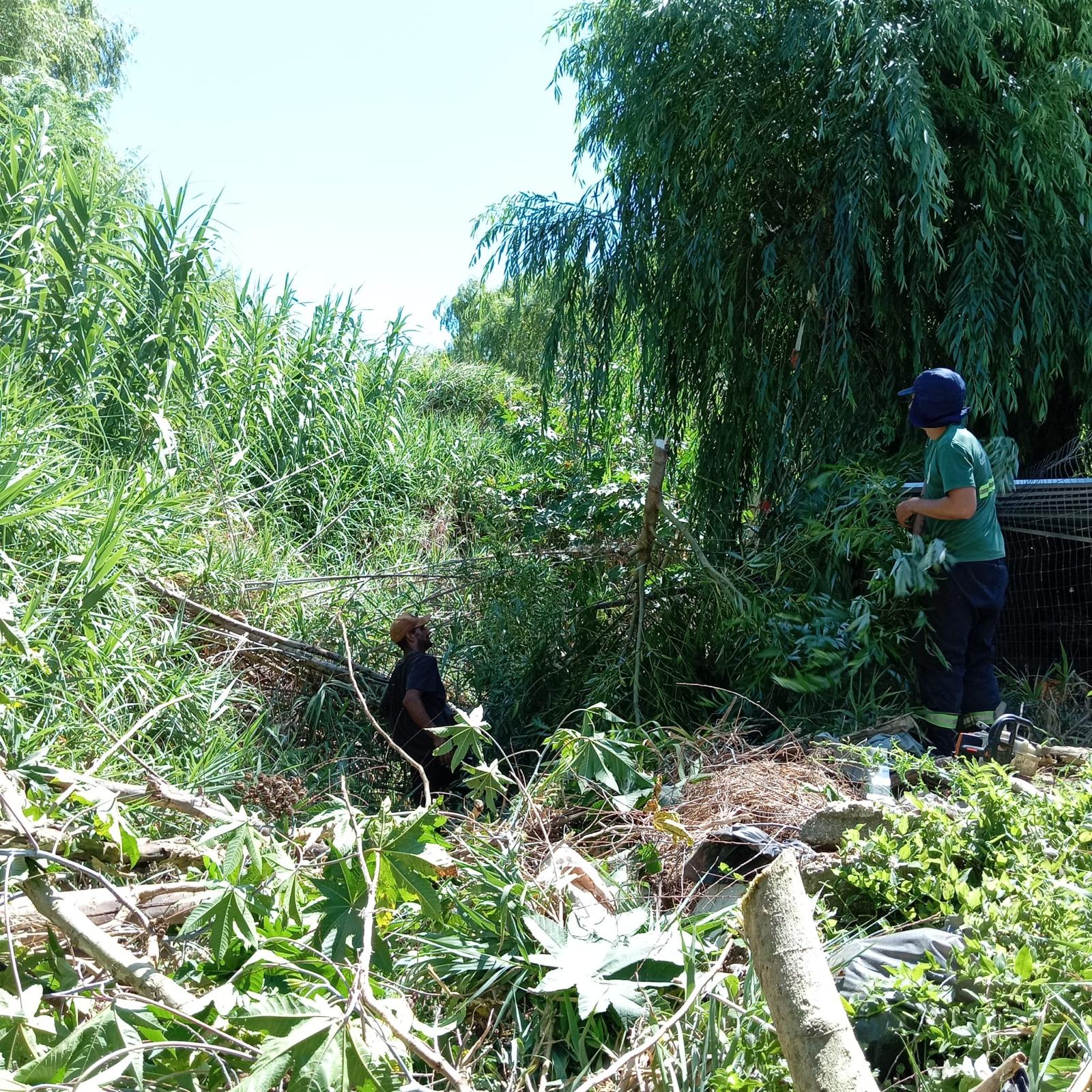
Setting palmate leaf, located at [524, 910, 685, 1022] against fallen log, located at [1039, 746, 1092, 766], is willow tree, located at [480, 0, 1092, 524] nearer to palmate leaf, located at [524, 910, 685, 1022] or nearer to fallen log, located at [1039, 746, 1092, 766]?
fallen log, located at [1039, 746, 1092, 766]

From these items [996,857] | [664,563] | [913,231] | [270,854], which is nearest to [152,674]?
A: [270,854]

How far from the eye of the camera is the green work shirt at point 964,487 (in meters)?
4.21

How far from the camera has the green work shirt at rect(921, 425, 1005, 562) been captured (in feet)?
13.8

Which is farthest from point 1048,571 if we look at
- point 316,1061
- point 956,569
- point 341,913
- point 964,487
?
point 316,1061

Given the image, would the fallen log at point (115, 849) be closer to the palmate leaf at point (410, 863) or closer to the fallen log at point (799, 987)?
the palmate leaf at point (410, 863)

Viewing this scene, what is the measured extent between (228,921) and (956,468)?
132 inches

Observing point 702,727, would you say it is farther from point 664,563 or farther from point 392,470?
point 392,470

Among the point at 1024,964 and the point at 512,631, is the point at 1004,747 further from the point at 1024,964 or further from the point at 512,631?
the point at 512,631

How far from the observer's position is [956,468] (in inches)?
166

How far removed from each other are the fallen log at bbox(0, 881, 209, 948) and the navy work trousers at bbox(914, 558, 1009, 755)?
3.06 m

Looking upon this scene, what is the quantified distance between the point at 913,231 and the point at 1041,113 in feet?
2.59

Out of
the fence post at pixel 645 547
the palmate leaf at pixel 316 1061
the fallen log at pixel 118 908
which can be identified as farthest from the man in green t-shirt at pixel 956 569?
the palmate leaf at pixel 316 1061

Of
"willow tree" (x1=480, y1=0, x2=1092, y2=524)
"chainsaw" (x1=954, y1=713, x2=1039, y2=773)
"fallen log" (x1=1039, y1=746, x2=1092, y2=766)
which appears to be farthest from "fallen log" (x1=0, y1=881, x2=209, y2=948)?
"willow tree" (x1=480, y1=0, x2=1092, y2=524)

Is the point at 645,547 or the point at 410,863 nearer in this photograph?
the point at 410,863
